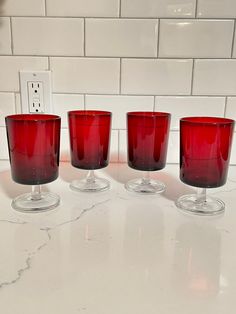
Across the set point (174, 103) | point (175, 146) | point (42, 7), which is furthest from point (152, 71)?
point (42, 7)

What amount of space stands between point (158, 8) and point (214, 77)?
0.25 meters

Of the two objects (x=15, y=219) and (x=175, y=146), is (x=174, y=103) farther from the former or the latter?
(x=15, y=219)

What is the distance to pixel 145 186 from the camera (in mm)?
699

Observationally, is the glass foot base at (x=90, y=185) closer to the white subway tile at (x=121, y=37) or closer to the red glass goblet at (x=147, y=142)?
the red glass goblet at (x=147, y=142)

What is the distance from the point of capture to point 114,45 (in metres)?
0.80

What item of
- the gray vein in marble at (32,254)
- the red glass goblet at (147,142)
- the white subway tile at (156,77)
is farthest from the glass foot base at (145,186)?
the white subway tile at (156,77)

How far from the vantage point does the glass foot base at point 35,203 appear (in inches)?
21.7

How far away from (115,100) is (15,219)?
47 centimetres

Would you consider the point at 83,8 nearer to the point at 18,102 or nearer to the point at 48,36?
the point at 48,36

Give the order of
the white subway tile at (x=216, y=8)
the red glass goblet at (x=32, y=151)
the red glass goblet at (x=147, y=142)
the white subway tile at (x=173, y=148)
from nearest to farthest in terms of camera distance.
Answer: the red glass goblet at (x=32, y=151), the red glass goblet at (x=147, y=142), the white subway tile at (x=216, y=8), the white subway tile at (x=173, y=148)

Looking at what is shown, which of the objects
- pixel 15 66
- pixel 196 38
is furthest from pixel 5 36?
pixel 196 38

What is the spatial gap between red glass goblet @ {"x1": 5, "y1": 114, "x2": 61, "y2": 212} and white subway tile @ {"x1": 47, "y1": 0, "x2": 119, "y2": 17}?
0.39 meters

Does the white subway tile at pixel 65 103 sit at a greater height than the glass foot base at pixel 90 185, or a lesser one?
greater

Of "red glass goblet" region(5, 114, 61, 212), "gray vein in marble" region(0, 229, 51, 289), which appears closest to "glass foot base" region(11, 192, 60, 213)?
"red glass goblet" region(5, 114, 61, 212)
